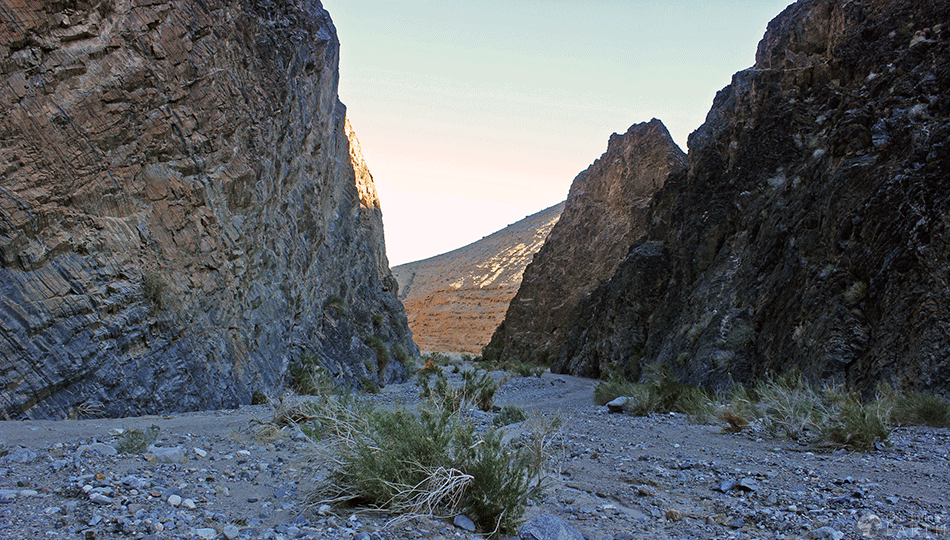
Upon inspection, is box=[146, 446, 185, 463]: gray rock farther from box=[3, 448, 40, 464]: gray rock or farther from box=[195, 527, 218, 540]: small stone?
box=[195, 527, 218, 540]: small stone

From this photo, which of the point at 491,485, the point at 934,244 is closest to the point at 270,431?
the point at 491,485

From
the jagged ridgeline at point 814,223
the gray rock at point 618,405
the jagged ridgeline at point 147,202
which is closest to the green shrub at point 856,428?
the jagged ridgeline at point 814,223

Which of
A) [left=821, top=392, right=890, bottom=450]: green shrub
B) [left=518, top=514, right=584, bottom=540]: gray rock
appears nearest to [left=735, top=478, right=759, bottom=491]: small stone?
[left=821, top=392, right=890, bottom=450]: green shrub

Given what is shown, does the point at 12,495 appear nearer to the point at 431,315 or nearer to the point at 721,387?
the point at 721,387

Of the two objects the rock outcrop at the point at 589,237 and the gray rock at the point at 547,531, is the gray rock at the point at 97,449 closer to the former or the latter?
the gray rock at the point at 547,531

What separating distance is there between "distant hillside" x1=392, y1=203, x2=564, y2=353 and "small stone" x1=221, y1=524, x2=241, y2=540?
57.2 meters

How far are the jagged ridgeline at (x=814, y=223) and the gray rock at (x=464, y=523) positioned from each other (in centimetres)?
796

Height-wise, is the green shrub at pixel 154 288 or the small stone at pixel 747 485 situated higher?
the green shrub at pixel 154 288

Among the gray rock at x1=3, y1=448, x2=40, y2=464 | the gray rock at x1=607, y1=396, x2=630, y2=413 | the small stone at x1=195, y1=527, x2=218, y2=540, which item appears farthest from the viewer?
Result: the gray rock at x1=607, y1=396, x2=630, y2=413

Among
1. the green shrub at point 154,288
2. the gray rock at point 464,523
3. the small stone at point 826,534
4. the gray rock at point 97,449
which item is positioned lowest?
the small stone at point 826,534

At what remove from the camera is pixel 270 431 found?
23.2ft

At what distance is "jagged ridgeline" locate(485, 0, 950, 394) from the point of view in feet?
32.8

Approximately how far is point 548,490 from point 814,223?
11821 mm

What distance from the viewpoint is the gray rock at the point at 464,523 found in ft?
12.5
